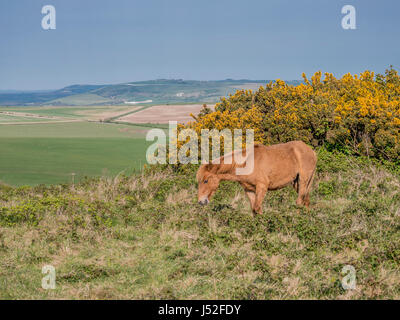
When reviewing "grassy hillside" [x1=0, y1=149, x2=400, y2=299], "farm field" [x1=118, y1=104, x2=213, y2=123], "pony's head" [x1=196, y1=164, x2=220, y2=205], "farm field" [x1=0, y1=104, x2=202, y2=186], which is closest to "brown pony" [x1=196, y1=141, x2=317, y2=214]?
"pony's head" [x1=196, y1=164, x2=220, y2=205]

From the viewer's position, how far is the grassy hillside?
225 inches

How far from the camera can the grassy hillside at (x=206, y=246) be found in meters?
5.71

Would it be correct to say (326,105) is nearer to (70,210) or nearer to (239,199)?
(239,199)

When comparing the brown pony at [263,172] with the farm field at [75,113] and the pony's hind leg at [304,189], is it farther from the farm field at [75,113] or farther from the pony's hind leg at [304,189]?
the farm field at [75,113]

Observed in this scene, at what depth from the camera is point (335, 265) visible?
631cm

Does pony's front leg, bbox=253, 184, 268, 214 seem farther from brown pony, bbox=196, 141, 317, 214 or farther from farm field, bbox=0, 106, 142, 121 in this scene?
farm field, bbox=0, 106, 142, 121

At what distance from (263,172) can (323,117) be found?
1004 centimetres

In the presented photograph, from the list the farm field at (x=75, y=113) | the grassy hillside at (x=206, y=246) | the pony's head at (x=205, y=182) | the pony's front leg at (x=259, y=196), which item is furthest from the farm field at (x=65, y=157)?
the farm field at (x=75, y=113)

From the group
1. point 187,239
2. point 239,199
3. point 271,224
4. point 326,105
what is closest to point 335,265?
point 271,224

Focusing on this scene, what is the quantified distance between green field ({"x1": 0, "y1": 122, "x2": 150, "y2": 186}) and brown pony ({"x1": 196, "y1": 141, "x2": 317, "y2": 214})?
1090 cm

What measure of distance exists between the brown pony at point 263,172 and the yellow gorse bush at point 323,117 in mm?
6656

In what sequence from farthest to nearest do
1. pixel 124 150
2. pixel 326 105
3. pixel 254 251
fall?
1. pixel 124 150
2. pixel 326 105
3. pixel 254 251

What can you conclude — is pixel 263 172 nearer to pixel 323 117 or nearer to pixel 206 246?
pixel 206 246

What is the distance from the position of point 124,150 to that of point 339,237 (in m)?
32.2
